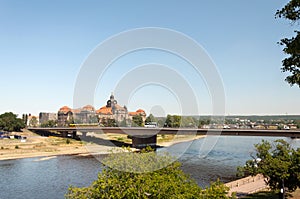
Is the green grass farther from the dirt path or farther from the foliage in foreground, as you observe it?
the foliage in foreground

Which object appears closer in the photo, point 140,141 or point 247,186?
point 247,186

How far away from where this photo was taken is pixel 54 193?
32281 millimetres

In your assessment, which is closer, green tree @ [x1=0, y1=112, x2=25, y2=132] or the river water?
the river water

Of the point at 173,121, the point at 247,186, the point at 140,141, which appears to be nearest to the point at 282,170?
the point at 247,186

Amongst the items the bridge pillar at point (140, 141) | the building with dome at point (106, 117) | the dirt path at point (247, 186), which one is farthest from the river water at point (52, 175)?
the building with dome at point (106, 117)

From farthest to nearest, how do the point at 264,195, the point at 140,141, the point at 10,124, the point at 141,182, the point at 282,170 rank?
the point at 10,124 → the point at 140,141 → the point at 264,195 → the point at 282,170 → the point at 141,182

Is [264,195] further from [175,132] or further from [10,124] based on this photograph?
[10,124]

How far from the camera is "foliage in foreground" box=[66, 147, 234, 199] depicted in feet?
41.6

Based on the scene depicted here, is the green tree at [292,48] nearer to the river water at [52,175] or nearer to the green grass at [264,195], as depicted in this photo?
the green grass at [264,195]

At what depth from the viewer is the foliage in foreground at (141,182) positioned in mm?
12680

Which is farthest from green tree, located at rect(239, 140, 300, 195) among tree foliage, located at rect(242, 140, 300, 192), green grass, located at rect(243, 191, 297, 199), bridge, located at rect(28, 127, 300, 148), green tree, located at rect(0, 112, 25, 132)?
green tree, located at rect(0, 112, 25, 132)

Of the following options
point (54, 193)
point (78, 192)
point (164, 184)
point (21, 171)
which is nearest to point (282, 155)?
point (164, 184)

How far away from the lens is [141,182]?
1328cm

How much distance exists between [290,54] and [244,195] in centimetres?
2240
